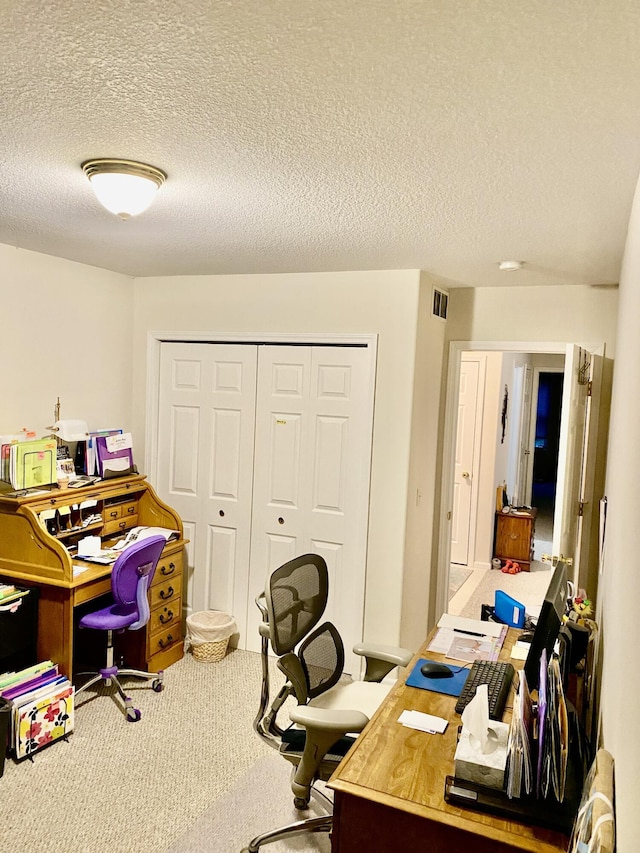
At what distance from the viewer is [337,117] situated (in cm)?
173

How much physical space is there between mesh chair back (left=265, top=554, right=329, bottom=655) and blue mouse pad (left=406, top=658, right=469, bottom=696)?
503 millimetres

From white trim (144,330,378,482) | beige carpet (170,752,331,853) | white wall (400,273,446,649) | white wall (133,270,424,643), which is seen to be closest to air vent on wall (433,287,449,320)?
white wall (400,273,446,649)

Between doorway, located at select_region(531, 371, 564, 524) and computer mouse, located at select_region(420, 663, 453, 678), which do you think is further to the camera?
doorway, located at select_region(531, 371, 564, 524)

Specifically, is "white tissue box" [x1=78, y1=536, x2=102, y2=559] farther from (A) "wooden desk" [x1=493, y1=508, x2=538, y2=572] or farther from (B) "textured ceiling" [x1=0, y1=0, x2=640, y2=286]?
(A) "wooden desk" [x1=493, y1=508, x2=538, y2=572]

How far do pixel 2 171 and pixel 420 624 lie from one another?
11.4 ft

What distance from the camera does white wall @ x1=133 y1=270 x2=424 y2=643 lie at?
388 cm

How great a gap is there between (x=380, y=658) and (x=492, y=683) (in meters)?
0.64

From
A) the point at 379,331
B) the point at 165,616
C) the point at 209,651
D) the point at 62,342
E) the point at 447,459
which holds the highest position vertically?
the point at 379,331

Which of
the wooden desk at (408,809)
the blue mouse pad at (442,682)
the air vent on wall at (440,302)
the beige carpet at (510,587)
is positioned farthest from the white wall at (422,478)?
the wooden desk at (408,809)

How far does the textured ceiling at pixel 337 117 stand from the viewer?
1271 millimetres

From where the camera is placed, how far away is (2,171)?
7.52 feet

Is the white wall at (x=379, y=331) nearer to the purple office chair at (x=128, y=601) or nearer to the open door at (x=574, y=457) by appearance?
the open door at (x=574, y=457)

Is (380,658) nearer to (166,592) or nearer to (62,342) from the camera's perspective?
(166,592)

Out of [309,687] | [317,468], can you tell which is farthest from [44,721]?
[317,468]
